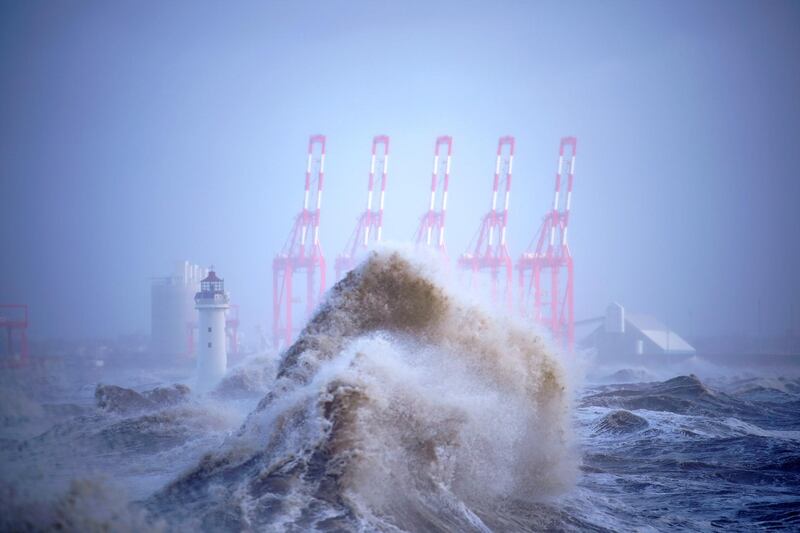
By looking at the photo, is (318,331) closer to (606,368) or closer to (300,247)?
(300,247)

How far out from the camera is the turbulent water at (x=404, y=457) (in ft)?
20.7

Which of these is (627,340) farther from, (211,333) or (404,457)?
(404,457)

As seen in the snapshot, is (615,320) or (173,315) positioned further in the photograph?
A: (615,320)

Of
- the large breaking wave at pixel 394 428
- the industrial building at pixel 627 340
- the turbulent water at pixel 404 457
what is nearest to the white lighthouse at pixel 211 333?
the turbulent water at pixel 404 457

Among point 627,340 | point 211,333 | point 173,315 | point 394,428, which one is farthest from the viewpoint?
point 627,340

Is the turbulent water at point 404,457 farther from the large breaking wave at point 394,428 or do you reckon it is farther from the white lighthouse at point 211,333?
the white lighthouse at point 211,333

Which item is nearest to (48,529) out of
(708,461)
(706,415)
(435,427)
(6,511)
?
(6,511)

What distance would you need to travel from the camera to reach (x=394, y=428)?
744 centimetres

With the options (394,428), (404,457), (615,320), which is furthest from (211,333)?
(615,320)

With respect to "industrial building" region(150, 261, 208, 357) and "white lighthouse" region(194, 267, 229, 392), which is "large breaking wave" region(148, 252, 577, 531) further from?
"industrial building" region(150, 261, 208, 357)

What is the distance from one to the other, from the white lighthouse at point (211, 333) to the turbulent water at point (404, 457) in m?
15.0

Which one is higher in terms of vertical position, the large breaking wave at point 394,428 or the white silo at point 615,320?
the large breaking wave at point 394,428

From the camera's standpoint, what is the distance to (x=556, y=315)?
53.6 meters

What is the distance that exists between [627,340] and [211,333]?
5057 centimetres
